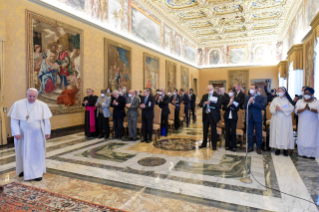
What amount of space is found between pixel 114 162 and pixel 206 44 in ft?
66.9

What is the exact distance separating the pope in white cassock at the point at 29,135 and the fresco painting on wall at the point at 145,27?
8891 mm

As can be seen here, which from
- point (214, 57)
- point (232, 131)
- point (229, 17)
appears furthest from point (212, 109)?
point (214, 57)

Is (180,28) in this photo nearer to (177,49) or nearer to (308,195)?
(177,49)

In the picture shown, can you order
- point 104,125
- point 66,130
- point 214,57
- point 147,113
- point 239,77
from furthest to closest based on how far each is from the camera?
point 214,57 → point 239,77 → point 66,130 → point 104,125 → point 147,113

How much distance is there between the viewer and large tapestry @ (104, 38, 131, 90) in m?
9.91

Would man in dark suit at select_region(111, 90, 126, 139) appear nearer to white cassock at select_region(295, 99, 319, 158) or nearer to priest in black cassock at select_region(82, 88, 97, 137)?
priest in black cassock at select_region(82, 88, 97, 137)

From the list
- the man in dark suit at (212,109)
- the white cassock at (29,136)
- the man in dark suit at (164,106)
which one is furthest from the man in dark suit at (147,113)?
the white cassock at (29,136)

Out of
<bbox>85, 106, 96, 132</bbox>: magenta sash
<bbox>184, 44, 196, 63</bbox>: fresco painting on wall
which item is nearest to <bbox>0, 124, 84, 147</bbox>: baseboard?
<bbox>85, 106, 96, 132</bbox>: magenta sash

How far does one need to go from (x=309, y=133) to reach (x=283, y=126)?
0.61m

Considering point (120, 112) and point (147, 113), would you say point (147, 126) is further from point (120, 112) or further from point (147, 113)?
point (120, 112)

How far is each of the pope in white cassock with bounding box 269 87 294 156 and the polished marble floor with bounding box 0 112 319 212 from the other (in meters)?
0.36

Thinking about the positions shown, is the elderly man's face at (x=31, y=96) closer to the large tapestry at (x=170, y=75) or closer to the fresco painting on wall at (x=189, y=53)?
the large tapestry at (x=170, y=75)

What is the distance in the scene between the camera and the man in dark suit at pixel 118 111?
7211 mm

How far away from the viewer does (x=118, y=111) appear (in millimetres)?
7367
